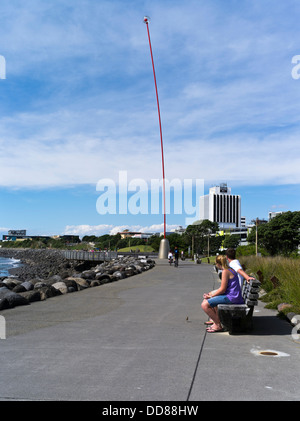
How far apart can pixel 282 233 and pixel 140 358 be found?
64.3 metres

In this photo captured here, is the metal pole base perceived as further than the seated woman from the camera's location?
Yes

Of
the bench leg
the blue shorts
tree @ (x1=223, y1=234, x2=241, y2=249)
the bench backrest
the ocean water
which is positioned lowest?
the ocean water

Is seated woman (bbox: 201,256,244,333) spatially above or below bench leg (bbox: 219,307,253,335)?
above

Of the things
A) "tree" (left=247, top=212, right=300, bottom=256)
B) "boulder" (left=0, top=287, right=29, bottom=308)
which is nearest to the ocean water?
"tree" (left=247, top=212, right=300, bottom=256)

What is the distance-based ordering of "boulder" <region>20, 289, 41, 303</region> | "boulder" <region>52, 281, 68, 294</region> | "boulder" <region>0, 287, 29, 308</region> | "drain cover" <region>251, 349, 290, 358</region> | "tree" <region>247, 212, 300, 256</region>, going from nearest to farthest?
1. "drain cover" <region>251, 349, 290, 358</region>
2. "boulder" <region>0, 287, 29, 308</region>
3. "boulder" <region>20, 289, 41, 303</region>
4. "boulder" <region>52, 281, 68, 294</region>
5. "tree" <region>247, 212, 300, 256</region>

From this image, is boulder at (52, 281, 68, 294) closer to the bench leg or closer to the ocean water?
the bench leg

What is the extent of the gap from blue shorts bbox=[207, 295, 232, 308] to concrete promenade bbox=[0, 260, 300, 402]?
529mm

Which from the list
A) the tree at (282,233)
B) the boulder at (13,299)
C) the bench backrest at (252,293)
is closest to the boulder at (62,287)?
the boulder at (13,299)

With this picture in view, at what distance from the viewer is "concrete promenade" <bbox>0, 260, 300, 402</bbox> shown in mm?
4258

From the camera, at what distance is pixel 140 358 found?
556cm

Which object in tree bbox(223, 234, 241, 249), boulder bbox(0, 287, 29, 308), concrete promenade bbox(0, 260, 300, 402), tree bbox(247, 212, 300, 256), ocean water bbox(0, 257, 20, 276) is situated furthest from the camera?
tree bbox(223, 234, 241, 249)

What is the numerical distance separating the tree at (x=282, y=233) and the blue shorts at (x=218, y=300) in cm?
6037

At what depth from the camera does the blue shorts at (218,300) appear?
7359 mm
